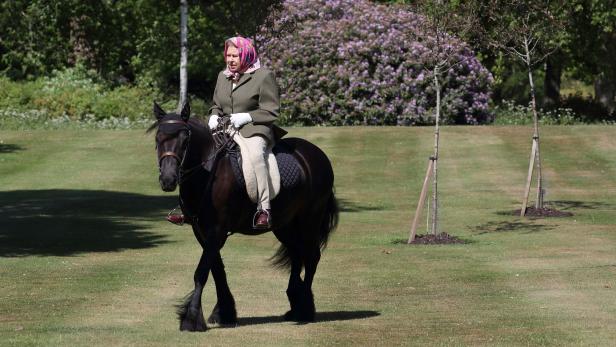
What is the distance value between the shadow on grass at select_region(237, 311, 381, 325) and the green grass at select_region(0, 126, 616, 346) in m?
0.04

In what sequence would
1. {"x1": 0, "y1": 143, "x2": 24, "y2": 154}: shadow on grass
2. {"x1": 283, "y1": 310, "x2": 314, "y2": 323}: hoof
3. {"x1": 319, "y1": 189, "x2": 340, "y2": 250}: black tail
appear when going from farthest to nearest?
{"x1": 0, "y1": 143, "x2": 24, "y2": 154}: shadow on grass, {"x1": 319, "y1": 189, "x2": 340, "y2": 250}: black tail, {"x1": 283, "y1": 310, "x2": 314, "y2": 323}: hoof

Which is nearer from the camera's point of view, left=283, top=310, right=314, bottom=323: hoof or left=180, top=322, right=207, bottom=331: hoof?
A: left=180, top=322, right=207, bottom=331: hoof

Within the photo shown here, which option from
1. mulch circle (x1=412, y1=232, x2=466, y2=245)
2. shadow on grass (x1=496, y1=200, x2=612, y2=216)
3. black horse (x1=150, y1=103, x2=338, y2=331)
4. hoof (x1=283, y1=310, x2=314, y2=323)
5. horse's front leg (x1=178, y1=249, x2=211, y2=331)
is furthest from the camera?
shadow on grass (x1=496, y1=200, x2=612, y2=216)

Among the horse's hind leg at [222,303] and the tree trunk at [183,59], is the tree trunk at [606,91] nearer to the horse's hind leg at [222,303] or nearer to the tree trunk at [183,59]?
the tree trunk at [183,59]

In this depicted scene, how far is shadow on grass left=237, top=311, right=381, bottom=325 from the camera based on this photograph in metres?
13.7

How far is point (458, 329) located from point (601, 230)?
12.7 m

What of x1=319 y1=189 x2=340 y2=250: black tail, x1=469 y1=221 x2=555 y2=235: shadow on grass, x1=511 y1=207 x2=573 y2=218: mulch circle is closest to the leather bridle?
x1=319 y1=189 x2=340 y2=250: black tail

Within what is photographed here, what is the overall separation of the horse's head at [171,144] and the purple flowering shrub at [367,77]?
32543mm

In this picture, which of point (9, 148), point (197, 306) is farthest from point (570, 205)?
point (197, 306)

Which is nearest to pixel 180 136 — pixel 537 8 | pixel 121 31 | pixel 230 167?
pixel 230 167

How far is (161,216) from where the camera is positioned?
27.8m

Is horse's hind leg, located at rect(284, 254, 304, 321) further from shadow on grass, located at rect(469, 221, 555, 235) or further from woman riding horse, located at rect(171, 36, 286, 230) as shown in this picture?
shadow on grass, located at rect(469, 221, 555, 235)

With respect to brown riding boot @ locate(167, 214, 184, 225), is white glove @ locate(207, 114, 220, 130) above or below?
above

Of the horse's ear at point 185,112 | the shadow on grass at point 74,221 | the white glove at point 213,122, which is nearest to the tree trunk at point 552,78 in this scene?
the shadow on grass at point 74,221
